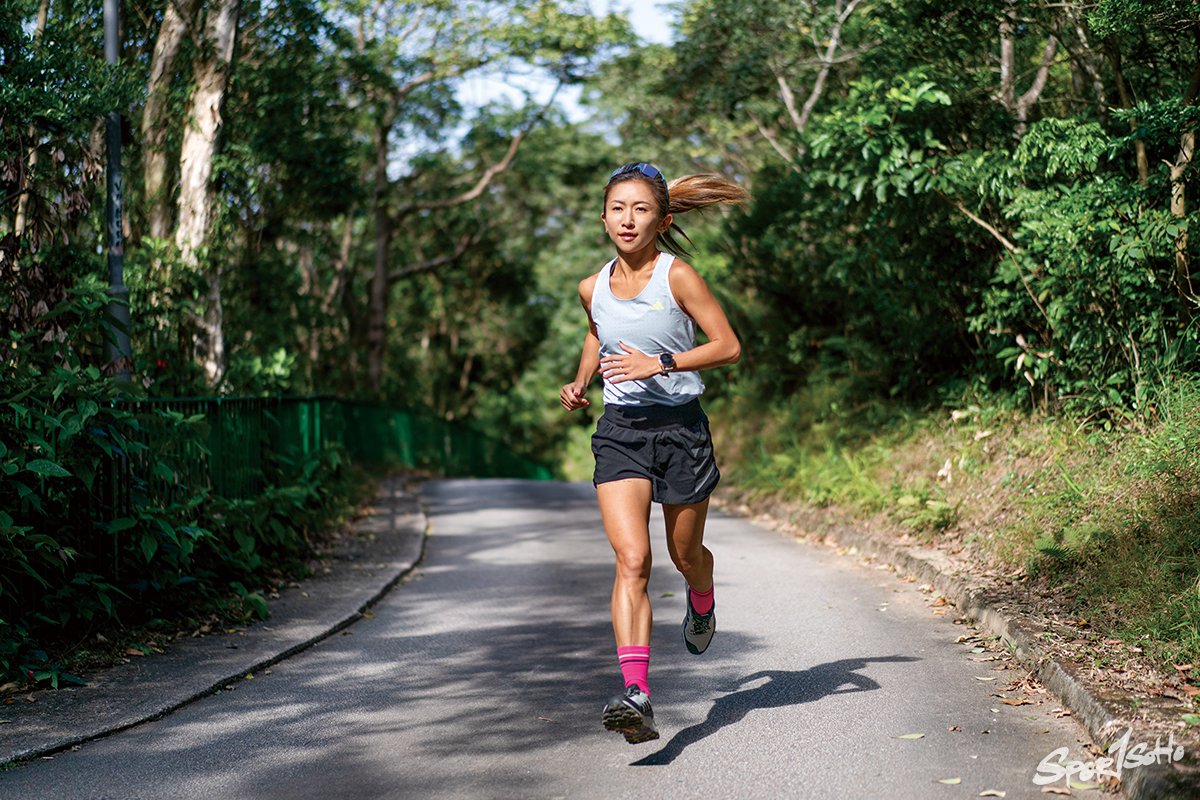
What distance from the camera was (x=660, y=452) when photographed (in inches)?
204

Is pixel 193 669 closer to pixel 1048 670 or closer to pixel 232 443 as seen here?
pixel 232 443

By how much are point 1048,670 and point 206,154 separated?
10.4 metres

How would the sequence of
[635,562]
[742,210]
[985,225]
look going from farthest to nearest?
1. [742,210]
2. [985,225]
3. [635,562]

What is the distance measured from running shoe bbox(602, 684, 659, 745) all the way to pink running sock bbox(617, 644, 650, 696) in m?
0.06

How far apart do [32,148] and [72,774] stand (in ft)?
16.9

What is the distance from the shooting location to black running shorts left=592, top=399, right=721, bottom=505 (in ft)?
17.0

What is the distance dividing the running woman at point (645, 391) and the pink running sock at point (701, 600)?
266 millimetres

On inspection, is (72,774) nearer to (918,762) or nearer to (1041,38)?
(918,762)

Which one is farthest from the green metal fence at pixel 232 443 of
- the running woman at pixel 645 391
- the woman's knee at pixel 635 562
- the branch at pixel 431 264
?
the branch at pixel 431 264

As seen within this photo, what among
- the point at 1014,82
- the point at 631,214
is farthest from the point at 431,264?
the point at 631,214

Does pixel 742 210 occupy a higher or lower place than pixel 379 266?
lower

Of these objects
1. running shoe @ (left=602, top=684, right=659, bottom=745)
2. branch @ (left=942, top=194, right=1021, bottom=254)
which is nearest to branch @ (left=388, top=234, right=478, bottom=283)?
branch @ (left=942, top=194, right=1021, bottom=254)

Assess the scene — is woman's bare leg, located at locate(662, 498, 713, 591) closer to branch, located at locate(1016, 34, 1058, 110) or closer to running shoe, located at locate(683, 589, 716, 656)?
running shoe, located at locate(683, 589, 716, 656)

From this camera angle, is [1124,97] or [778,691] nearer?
[778,691]
